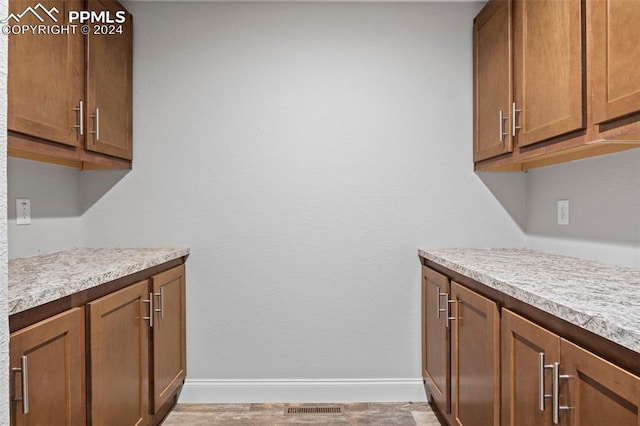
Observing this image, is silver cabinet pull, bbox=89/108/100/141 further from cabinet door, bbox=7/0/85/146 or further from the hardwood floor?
the hardwood floor

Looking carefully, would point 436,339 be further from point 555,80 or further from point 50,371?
point 50,371

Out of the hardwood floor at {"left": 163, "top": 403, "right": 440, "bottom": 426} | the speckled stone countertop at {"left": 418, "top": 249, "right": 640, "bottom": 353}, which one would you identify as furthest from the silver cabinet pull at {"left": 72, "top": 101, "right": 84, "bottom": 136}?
the speckled stone countertop at {"left": 418, "top": 249, "right": 640, "bottom": 353}

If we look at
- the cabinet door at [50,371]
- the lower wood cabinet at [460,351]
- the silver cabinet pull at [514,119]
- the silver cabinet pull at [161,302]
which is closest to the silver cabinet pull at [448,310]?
the lower wood cabinet at [460,351]

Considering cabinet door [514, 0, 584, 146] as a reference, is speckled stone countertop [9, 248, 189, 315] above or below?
below

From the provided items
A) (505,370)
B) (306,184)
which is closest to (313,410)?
(306,184)

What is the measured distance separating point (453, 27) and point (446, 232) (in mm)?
1178

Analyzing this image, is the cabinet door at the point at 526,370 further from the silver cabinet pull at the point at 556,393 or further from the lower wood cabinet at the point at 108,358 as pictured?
the lower wood cabinet at the point at 108,358

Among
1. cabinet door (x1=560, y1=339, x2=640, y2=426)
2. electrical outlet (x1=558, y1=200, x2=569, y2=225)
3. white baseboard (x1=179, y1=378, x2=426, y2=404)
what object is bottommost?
white baseboard (x1=179, y1=378, x2=426, y2=404)

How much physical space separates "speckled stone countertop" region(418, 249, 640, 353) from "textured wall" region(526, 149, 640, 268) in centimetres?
8

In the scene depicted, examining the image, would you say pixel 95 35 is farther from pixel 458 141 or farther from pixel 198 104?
pixel 458 141

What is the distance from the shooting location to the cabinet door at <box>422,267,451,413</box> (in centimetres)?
219

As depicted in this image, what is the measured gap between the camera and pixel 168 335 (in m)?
2.39

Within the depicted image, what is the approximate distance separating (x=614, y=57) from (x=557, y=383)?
96 cm

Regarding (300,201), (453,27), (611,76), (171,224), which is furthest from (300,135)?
(611,76)
